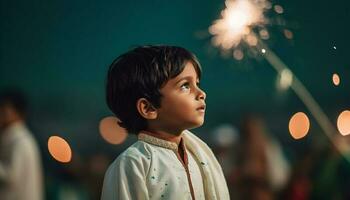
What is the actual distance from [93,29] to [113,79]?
0.31 metres

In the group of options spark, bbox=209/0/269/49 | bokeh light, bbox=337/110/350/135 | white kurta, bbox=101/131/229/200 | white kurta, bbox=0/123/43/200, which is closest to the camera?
white kurta, bbox=101/131/229/200

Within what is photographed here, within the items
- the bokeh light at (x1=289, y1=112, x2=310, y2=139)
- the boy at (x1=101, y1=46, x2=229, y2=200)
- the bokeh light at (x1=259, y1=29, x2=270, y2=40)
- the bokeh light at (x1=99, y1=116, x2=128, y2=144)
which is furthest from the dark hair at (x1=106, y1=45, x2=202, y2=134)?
the bokeh light at (x1=289, y1=112, x2=310, y2=139)

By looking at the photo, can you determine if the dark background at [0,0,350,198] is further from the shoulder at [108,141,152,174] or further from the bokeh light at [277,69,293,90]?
the shoulder at [108,141,152,174]

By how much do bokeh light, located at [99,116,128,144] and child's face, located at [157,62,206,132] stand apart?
0.29 m

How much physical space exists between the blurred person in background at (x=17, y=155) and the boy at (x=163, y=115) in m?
0.30

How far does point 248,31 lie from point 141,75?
450 mm

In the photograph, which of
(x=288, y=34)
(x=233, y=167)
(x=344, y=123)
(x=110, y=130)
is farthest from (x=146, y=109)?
(x=344, y=123)

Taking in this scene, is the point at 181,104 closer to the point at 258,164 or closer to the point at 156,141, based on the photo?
the point at 156,141

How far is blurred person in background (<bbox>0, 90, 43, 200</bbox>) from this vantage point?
1.38 meters

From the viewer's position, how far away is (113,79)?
3.93 ft

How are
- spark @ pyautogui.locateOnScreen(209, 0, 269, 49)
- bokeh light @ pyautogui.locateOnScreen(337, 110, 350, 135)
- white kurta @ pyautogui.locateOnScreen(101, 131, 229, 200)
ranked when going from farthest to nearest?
bokeh light @ pyautogui.locateOnScreen(337, 110, 350, 135) < spark @ pyautogui.locateOnScreen(209, 0, 269, 49) < white kurta @ pyautogui.locateOnScreen(101, 131, 229, 200)

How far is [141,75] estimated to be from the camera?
3.84 ft

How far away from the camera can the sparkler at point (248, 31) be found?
4.95 feet

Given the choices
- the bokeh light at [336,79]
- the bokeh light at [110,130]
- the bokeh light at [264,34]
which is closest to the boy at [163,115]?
the bokeh light at [110,130]
